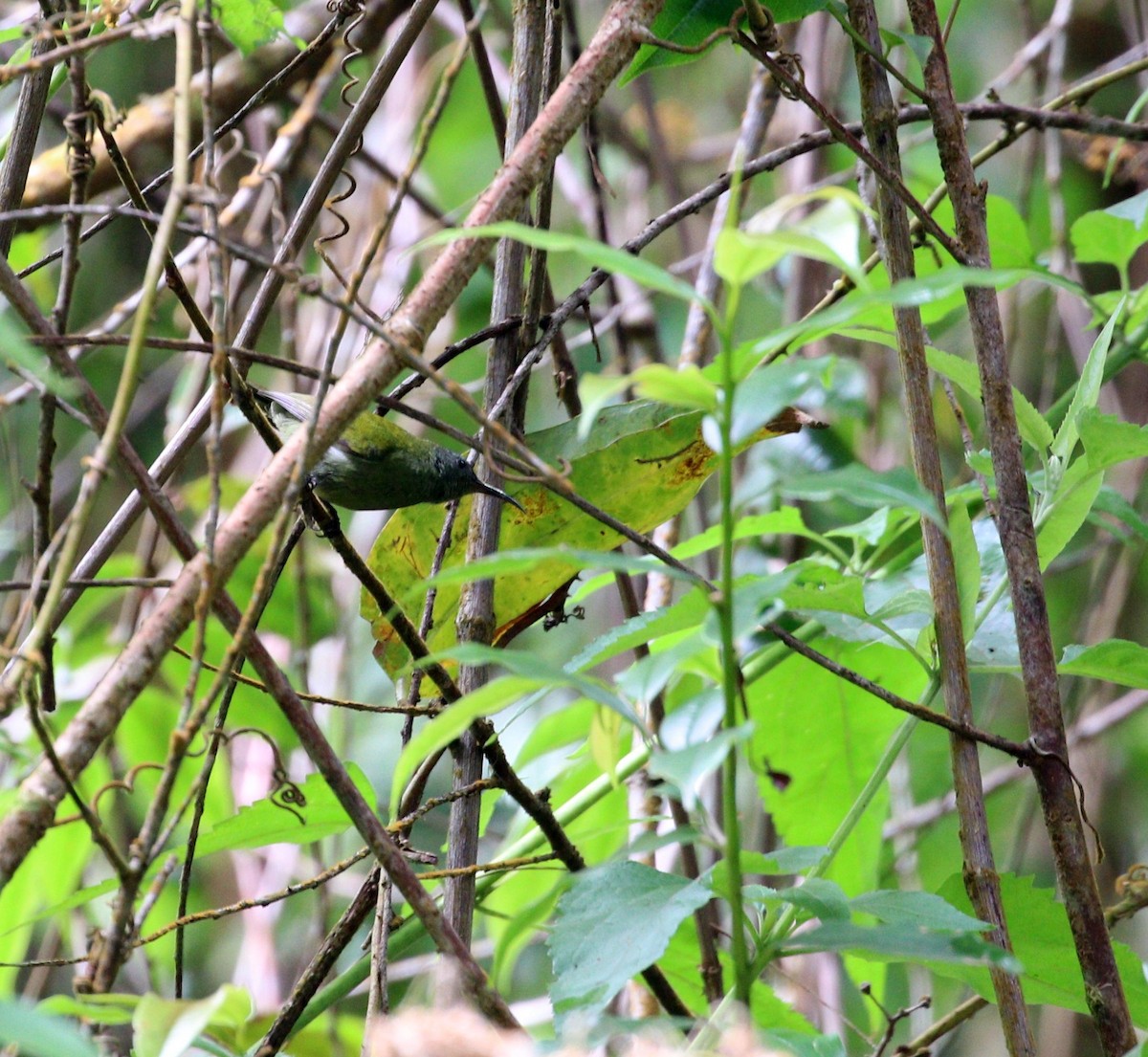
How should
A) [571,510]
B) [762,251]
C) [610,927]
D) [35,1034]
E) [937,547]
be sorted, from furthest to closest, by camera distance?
1. [571,510]
2. [937,547]
3. [610,927]
4. [762,251]
5. [35,1034]

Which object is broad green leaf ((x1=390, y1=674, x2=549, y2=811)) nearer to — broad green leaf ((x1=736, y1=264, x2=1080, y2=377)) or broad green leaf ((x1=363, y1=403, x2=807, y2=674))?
broad green leaf ((x1=736, y1=264, x2=1080, y2=377))

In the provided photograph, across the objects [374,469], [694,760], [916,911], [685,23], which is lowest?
[916,911]

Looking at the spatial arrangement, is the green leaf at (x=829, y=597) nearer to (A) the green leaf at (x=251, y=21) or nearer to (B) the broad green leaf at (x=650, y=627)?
(B) the broad green leaf at (x=650, y=627)

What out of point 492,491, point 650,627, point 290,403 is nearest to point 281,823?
point 492,491

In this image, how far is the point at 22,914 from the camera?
207 cm

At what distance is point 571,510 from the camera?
55.7 inches

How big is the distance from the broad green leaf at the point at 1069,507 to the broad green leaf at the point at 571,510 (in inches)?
13.1

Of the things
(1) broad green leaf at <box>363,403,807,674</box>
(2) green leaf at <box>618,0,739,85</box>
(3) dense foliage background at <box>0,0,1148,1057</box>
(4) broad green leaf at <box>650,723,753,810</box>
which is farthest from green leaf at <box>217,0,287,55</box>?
(4) broad green leaf at <box>650,723,753,810</box>

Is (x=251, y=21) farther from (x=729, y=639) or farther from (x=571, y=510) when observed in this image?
(x=729, y=639)

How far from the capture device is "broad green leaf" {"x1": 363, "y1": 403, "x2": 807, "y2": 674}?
1347 millimetres

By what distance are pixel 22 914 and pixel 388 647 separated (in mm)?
1088

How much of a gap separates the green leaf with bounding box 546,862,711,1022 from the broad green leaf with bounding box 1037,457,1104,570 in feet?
1.77

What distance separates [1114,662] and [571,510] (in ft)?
Result: 2.02

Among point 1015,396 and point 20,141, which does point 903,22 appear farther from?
point 20,141
